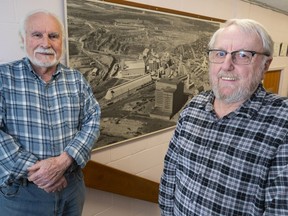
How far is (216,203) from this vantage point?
97 centimetres

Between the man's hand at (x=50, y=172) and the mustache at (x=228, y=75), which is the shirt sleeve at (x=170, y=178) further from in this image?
A: the man's hand at (x=50, y=172)

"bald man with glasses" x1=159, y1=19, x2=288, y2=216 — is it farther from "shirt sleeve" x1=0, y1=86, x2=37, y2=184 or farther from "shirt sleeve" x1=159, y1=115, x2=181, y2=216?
"shirt sleeve" x1=0, y1=86, x2=37, y2=184

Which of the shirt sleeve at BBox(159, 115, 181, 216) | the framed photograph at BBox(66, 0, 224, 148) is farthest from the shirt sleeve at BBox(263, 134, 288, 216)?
the framed photograph at BBox(66, 0, 224, 148)

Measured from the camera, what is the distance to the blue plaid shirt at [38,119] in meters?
1.06

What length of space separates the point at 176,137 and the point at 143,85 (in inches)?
30.1

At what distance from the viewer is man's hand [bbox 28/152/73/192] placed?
3.51 feet

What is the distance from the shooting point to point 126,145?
188 centimetres

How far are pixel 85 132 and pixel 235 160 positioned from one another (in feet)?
2.37

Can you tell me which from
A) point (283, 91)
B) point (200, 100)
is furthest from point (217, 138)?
point (283, 91)

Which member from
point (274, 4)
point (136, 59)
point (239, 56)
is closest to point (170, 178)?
point (239, 56)

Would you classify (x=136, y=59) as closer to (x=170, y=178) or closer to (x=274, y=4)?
(x=170, y=178)

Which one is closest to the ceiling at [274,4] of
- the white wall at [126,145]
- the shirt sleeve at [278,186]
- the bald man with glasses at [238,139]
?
the white wall at [126,145]

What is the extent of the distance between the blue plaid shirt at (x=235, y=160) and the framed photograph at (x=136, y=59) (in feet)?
2.29

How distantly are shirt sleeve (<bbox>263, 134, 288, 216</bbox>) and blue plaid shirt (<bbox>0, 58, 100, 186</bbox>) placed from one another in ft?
2.70
